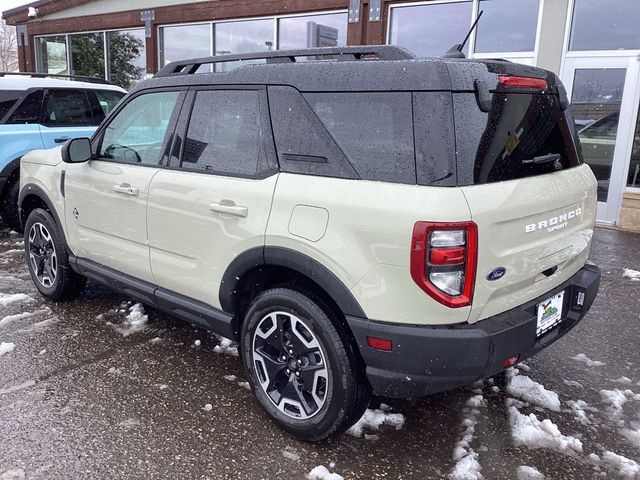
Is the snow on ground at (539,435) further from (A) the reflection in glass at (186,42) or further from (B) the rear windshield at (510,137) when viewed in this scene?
(A) the reflection in glass at (186,42)

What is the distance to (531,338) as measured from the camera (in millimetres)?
2479

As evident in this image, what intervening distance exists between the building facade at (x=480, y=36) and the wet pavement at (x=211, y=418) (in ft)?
13.5

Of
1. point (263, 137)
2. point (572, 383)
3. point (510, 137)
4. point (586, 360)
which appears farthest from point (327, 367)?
point (586, 360)

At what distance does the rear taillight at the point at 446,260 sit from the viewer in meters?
2.13

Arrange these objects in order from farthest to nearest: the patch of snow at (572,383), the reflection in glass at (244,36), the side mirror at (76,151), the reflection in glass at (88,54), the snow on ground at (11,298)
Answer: the reflection in glass at (88,54), the reflection in glass at (244,36), the snow on ground at (11,298), the side mirror at (76,151), the patch of snow at (572,383)

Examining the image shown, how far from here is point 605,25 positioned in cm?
714

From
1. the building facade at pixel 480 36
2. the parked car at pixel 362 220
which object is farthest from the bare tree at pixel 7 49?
the parked car at pixel 362 220

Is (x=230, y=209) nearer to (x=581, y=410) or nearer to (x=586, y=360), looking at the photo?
(x=581, y=410)

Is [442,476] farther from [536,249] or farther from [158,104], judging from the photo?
A: [158,104]

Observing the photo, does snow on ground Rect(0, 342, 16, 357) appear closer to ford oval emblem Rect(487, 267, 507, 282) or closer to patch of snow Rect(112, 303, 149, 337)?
patch of snow Rect(112, 303, 149, 337)

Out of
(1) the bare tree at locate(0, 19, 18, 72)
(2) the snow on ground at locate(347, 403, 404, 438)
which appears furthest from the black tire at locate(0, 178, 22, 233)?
(1) the bare tree at locate(0, 19, 18, 72)

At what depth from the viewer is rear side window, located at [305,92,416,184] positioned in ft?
7.39

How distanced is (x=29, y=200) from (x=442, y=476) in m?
3.93

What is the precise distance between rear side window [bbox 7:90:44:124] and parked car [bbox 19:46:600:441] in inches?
150
